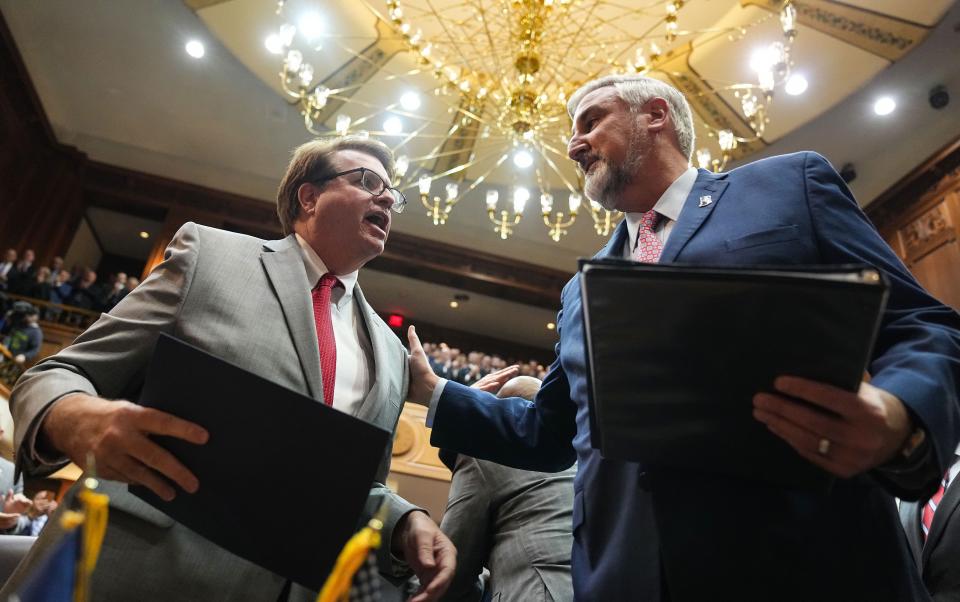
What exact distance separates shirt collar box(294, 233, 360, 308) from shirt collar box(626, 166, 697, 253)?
76 cm

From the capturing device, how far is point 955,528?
70.4 inches

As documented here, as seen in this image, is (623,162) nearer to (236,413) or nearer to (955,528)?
(236,413)

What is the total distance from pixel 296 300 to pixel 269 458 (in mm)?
609

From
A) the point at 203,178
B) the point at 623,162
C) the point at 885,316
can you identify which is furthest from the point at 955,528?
the point at 203,178

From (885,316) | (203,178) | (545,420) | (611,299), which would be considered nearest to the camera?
(611,299)

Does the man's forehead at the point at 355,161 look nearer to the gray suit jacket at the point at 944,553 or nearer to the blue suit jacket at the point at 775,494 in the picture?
the blue suit jacket at the point at 775,494

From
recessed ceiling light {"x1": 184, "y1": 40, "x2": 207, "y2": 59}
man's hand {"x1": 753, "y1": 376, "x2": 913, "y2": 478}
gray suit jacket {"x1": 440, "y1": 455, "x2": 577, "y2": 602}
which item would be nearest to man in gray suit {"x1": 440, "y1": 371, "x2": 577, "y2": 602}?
gray suit jacket {"x1": 440, "y1": 455, "x2": 577, "y2": 602}

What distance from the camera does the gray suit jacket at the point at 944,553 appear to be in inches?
67.9

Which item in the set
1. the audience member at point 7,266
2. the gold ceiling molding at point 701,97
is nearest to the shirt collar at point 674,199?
the gold ceiling molding at point 701,97

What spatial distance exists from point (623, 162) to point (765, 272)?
3.18ft

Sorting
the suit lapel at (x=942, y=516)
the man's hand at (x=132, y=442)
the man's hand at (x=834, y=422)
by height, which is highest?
the suit lapel at (x=942, y=516)

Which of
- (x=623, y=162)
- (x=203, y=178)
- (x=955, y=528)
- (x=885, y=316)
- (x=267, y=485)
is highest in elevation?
(x=203, y=178)

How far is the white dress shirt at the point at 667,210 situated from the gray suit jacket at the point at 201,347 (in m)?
0.11

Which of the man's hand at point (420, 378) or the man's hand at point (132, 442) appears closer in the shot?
the man's hand at point (132, 442)
